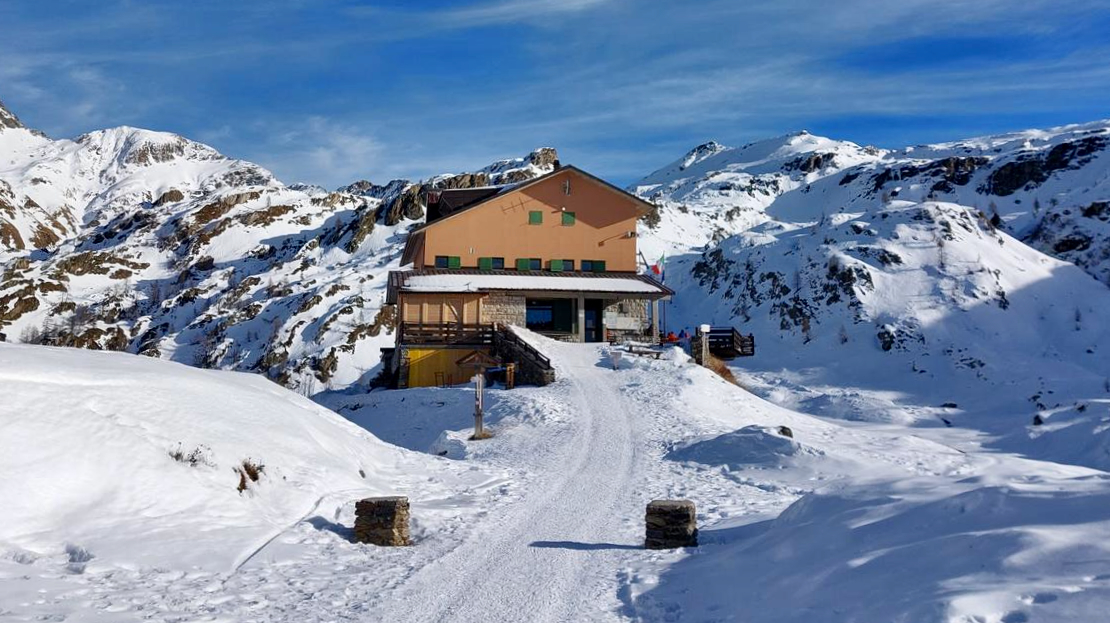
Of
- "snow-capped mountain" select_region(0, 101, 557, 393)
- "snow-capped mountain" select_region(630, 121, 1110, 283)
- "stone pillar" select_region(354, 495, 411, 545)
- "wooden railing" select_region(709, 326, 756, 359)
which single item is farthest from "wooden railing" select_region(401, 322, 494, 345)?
"snow-capped mountain" select_region(630, 121, 1110, 283)

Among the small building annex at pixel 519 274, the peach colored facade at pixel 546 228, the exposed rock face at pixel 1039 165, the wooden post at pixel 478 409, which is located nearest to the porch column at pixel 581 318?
the small building annex at pixel 519 274

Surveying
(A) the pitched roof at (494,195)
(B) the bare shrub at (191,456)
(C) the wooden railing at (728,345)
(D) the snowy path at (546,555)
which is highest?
(A) the pitched roof at (494,195)

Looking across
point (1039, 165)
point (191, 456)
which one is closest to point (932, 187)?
point (1039, 165)

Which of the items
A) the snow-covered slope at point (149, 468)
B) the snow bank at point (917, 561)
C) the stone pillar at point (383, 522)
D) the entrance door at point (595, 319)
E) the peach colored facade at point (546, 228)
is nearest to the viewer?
the snow bank at point (917, 561)

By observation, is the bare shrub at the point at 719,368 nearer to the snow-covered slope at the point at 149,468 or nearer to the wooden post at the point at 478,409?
the wooden post at the point at 478,409

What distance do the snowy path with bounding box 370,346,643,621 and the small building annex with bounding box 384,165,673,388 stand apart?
61.5 feet

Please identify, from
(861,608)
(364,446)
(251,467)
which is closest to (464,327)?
(364,446)

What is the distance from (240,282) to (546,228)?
77979 mm

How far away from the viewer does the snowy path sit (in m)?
9.24

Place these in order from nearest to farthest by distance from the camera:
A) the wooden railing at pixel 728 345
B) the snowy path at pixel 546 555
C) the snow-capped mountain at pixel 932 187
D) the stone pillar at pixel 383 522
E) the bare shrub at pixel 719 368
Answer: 1. the snowy path at pixel 546 555
2. the stone pillar at pixel 383 522
3. the bare shrub at pixel 719 368
4. the wooden railing at pixel 728 345
5. the snow-capped mountain at pixel 932 187

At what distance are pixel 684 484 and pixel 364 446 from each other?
766 cm

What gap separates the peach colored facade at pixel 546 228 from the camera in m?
45.7

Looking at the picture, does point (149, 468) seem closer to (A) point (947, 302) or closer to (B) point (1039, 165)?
(A) point (947, 302)

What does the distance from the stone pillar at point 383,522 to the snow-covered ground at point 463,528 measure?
33 cm
